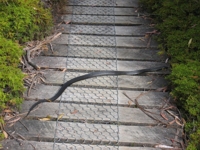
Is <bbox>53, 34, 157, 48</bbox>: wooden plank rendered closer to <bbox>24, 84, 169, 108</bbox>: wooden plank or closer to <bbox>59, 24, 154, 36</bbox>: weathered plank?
<bbox>59, 24, 154, 36</bbox>: weathered plank

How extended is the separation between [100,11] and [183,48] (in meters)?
1.10

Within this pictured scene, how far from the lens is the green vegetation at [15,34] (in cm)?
235

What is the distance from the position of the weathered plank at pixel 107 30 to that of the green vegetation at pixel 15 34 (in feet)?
0.71

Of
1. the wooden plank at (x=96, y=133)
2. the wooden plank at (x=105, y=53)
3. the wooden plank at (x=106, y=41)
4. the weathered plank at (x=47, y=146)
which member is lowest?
the weathered plank at (x=47, y=146)

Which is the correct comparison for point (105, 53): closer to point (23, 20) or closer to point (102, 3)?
point (23, 20)

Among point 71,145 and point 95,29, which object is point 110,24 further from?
point 71,145

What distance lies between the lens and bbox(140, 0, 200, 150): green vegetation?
2.25m

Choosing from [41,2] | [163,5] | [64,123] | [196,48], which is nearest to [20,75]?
[64,123]

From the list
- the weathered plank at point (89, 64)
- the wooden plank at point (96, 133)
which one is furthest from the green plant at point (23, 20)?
the wooden plank at point (96, 133)

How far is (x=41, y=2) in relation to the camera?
3.22 metres

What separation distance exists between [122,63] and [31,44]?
0.81 m

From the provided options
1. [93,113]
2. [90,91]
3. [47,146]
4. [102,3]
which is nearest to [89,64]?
[90,91]

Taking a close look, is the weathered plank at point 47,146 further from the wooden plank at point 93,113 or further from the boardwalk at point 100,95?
the wooden plank at point 93,113

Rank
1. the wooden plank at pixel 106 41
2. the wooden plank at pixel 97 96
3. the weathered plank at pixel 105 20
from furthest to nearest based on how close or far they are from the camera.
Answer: the weathered plank at pixel 105 20
the wooden plank at pixel 106 41
the wooden plank at pixel 97 96
